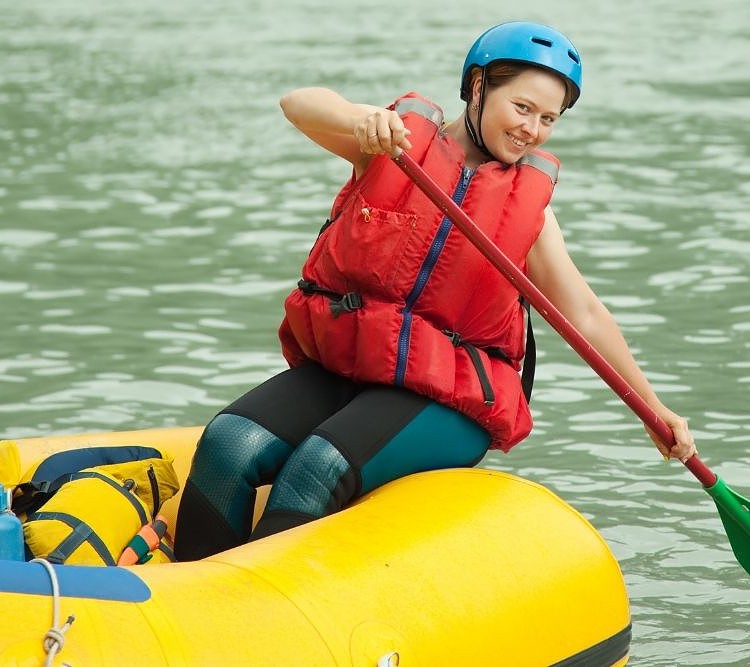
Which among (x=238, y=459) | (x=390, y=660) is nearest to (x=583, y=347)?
(x=238, y=459)

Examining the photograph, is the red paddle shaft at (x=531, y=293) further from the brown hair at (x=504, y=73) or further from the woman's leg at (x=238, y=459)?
the woman's leg at (x=238, y=459)

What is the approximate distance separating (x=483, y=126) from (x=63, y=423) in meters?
2.56

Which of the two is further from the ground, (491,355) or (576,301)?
(576,301)

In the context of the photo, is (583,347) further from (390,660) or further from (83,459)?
(83,459)

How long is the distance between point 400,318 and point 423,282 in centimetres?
9

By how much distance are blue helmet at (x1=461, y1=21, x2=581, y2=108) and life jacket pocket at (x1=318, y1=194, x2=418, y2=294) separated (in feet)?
1.26

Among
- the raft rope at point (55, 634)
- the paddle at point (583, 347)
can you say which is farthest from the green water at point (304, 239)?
the raft rope at point (55, 634)

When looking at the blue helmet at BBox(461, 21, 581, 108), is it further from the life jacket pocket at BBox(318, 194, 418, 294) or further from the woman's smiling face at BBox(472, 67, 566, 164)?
the life jacket pocket at BBox(318, 194, 418, 294)

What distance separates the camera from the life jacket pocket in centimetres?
339

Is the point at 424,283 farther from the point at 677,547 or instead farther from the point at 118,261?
the point at 118,261

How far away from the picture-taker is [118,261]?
305 inches

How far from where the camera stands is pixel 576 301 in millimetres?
3564

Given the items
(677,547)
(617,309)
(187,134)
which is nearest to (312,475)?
(677,547)

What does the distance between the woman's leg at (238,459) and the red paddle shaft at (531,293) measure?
49 centimetres
